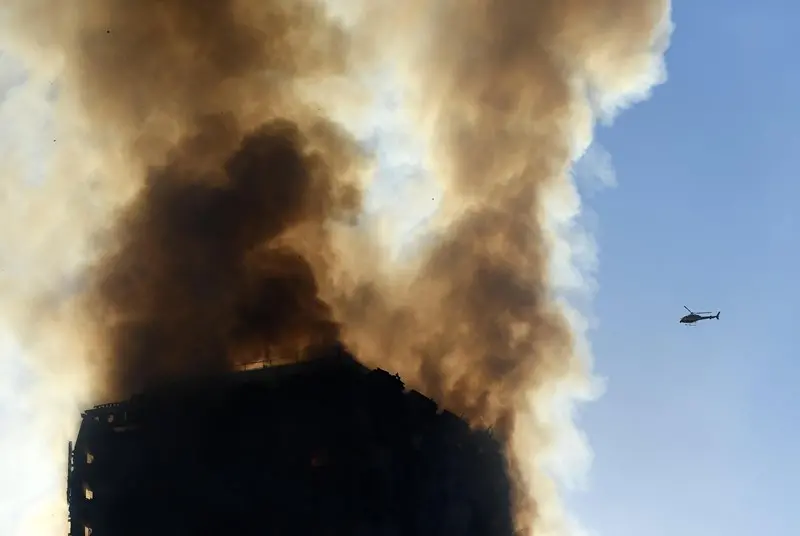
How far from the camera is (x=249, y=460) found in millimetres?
59344

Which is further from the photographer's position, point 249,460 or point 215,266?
point 215,266

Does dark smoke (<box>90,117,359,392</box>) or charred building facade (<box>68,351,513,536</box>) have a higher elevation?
dark smoke (<box>90,117,359,392</box>)

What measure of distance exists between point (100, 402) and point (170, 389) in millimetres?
5498

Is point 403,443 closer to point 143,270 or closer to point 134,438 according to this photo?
point 134,438

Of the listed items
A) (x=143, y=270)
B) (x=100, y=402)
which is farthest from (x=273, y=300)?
(x=100, y=402)

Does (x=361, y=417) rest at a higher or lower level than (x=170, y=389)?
lower

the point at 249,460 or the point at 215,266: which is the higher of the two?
the point at 215,266

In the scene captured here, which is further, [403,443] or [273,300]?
[273,300]

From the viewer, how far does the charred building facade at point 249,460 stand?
58625mm

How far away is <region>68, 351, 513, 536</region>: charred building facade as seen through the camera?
192ft

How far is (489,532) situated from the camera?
69250mm

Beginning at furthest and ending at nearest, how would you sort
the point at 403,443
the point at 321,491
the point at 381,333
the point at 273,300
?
1. the point at 381,333
2. the point at 273,300
3. the point at 403,443
4. the point at 321,491

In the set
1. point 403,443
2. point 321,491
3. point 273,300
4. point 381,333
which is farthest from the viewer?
point 381,333

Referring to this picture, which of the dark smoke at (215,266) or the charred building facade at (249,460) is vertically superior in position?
the dark smoke at (215,266)
